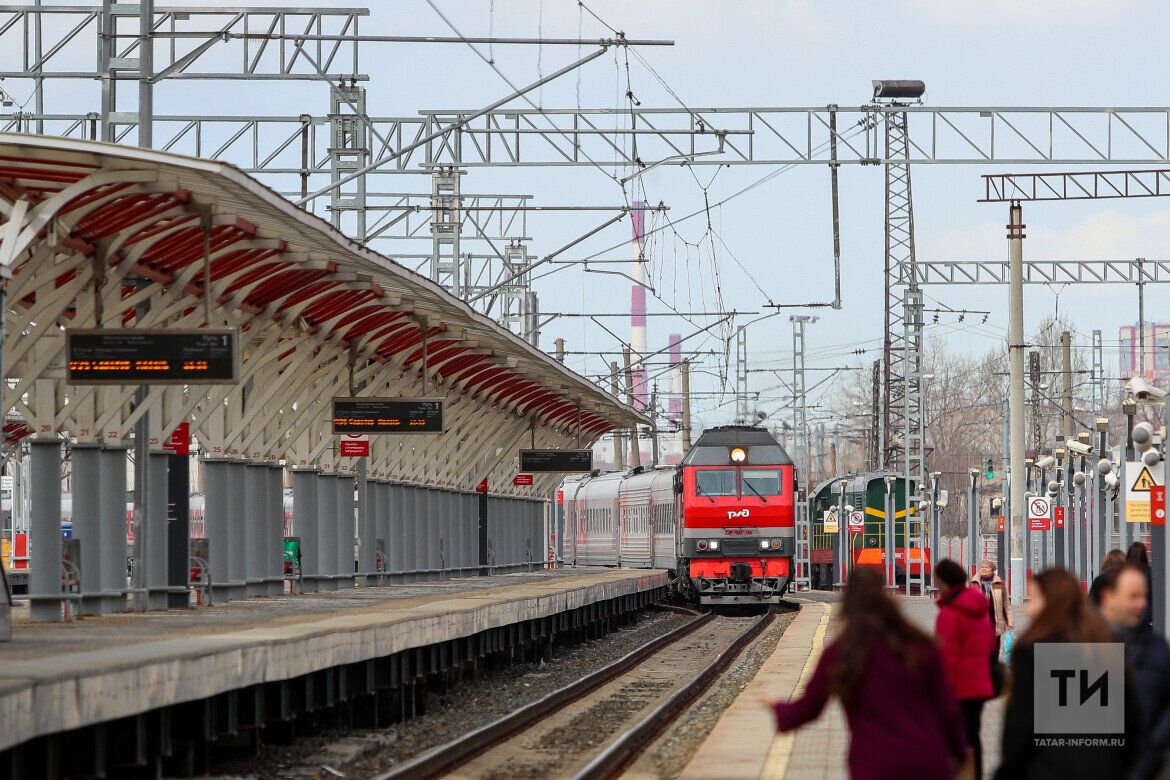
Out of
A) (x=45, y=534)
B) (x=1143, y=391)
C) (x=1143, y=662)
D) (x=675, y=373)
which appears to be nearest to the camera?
(x=1143, y=662)

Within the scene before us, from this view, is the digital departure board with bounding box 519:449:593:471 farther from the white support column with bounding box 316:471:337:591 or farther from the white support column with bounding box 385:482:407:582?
the white support column with bounding box 316:471:337:591

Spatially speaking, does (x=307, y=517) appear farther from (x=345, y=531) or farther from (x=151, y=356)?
(x=151, y=356)

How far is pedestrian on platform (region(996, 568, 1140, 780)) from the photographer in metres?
6.23

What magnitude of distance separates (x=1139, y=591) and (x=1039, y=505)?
94.0ft

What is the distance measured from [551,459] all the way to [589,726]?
64.6 feet

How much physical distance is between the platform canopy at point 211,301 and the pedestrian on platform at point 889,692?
8.09m

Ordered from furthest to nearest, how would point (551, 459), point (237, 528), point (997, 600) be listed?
point (551, 459)
point (237, 528)
point (997, 600)

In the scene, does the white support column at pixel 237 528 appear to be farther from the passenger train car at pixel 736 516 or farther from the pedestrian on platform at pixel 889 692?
the pedestrian on platform at pixel 889 692

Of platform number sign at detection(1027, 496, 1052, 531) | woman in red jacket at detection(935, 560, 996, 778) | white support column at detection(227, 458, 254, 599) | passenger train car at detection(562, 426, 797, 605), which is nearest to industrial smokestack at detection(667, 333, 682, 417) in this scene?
passenger train car at detection(562, 426, 797, 605)

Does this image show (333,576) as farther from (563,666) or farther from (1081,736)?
(1081,736)

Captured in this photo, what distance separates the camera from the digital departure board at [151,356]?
15.4 m

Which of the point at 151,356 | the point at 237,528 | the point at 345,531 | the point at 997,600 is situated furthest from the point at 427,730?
the point at 345,531

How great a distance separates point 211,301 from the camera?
18812 millimetres

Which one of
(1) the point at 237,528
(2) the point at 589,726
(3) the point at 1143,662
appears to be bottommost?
(2) the point at 589,726
